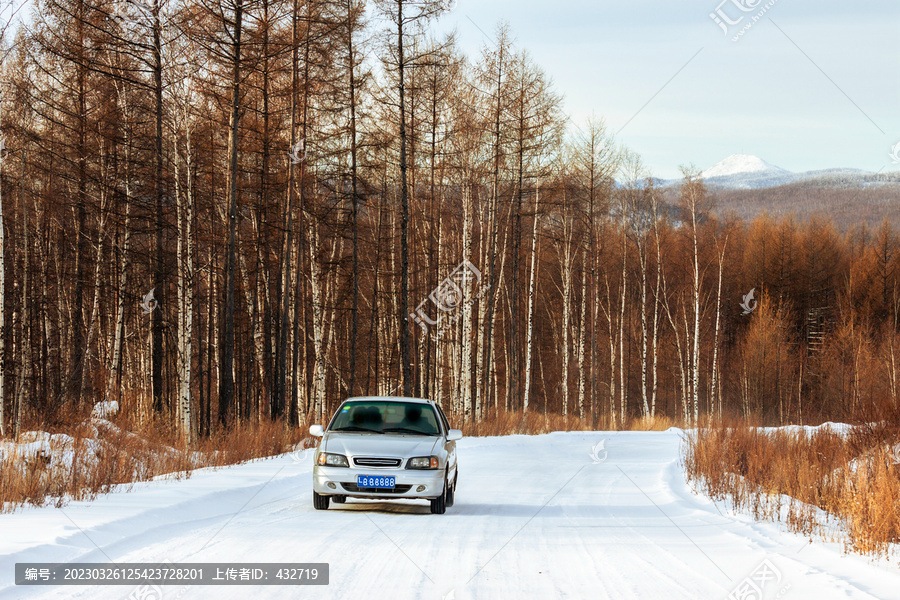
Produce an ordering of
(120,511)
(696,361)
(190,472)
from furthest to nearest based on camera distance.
Result: (696,361) → (190,472) → (120,511)

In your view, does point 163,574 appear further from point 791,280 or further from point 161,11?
point 791,280

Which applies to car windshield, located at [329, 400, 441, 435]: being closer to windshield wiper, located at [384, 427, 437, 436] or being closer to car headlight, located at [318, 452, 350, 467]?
windshield wiper, located at [384, 427, 437, 436]

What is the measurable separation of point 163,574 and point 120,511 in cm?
297

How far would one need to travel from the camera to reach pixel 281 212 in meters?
32.2

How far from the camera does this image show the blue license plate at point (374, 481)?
10586 mm

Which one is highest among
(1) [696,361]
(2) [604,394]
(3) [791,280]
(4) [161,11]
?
(4) [161,11]

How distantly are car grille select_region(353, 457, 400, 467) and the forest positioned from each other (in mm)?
8970

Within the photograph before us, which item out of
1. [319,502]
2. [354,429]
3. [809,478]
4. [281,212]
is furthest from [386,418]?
[281,212]

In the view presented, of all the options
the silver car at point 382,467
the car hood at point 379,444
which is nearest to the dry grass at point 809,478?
the silver car at point 382,467

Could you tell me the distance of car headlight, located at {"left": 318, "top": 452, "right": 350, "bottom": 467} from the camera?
1067 centimetres

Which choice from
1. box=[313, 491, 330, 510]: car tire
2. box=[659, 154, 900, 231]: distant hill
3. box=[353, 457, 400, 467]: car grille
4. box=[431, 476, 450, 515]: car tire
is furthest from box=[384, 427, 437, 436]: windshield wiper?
box=[659, 154, 900, 231]: distant hill

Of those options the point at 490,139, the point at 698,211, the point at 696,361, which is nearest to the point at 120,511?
the point at 490,139

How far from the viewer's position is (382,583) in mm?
6273

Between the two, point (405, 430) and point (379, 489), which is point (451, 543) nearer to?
point (379, 489)
